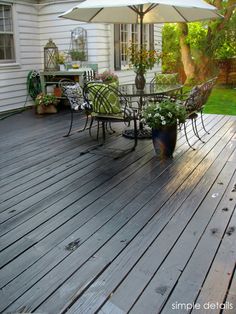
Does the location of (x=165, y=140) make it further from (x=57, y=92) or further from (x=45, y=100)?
(x=57, y=92)

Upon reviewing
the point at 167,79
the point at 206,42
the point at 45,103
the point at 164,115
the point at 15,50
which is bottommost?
the point at 45,103

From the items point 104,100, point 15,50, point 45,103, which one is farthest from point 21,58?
point 104,100

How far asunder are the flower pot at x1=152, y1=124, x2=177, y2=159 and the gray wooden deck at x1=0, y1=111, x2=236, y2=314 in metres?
A: 0.12

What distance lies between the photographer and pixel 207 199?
3.03m

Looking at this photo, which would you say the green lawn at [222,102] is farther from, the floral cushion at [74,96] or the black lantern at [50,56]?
the floral cushion at [74,96]

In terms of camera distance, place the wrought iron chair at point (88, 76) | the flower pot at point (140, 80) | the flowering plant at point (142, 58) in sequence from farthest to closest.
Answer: the wrought iron chair at point (88, 76) → the flower pot at point (140, 80) → the flowering plant at point (142, 58)

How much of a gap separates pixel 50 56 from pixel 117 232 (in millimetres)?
6091

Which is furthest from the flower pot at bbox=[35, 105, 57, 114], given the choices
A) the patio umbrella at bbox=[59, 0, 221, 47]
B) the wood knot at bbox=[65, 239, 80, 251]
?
the wood knot at bbox=[65, 239, 80, 251]

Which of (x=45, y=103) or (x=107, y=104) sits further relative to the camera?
(x=45, y=103)

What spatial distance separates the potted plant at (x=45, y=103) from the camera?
7.28m

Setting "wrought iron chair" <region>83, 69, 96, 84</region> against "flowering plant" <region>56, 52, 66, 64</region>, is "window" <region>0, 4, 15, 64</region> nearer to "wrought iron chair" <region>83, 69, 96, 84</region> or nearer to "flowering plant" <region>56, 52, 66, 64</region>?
"flowering plant" <region>56, 52, 66, 64</region>

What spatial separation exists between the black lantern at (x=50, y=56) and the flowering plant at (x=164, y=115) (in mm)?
4336

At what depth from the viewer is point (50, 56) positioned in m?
7.73

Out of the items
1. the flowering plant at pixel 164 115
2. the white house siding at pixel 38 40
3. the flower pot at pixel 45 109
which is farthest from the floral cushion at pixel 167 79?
the flowering plant at pixel 164 115
